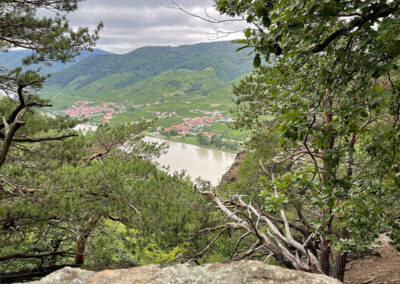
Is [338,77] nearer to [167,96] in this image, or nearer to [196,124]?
[196,124]

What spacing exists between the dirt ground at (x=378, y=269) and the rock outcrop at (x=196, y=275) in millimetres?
3390

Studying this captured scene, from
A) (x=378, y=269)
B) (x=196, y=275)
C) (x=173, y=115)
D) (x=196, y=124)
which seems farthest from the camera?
(x=173, y=115)

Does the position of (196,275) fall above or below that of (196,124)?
above

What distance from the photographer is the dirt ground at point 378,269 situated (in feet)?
15.0

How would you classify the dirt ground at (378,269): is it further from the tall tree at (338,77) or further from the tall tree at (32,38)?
the tall tree at (32,38)

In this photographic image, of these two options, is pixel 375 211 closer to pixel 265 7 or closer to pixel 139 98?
pixel 265 7

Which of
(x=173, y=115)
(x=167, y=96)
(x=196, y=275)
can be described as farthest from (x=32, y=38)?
(x=167, y=96)

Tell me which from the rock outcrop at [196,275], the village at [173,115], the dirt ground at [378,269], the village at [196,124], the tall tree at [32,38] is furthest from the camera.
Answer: the village at [173,115]

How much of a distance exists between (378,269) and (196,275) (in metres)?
5.45

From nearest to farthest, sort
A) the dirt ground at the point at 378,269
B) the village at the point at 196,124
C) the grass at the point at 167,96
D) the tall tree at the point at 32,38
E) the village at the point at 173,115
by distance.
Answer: the dirt ground at the point at 378,269
the tall tree at the point at 32,38
the village at the point at 196,124
the village at the point at 173,115
the grass at the point at 167,96

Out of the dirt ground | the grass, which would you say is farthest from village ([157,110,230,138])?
the dirt ground

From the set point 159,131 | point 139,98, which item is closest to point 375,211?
point 159,131

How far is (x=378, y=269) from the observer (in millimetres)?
5469

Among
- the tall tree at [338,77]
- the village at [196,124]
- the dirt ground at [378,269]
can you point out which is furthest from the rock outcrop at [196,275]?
the village at [196,124]
